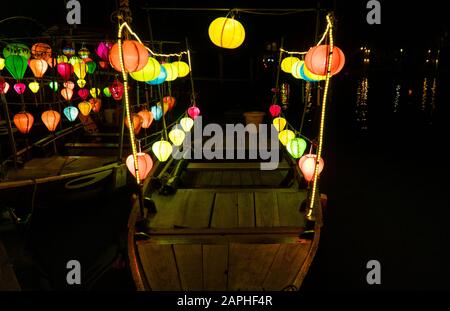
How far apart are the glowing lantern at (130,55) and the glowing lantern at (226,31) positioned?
Answer: 1.42 metres

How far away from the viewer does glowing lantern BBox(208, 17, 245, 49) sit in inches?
227

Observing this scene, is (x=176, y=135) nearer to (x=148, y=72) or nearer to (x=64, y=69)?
(x=148, y=72)

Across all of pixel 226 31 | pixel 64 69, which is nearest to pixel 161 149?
pixel 226 31

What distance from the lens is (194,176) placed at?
952cm

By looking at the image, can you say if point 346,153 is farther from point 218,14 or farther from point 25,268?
point 25,268

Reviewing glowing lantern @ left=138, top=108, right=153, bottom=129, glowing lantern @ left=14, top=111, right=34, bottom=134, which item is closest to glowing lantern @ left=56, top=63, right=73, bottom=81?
glowing lantern @ left=14, top=111, right=34, bottom=134

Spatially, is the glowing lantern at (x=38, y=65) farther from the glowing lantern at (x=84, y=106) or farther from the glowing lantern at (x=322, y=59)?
the glowing lantern at (x=322, y=59)

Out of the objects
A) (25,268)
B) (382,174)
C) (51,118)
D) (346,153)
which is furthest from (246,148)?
(346,153)

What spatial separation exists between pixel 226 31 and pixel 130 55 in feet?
5.96

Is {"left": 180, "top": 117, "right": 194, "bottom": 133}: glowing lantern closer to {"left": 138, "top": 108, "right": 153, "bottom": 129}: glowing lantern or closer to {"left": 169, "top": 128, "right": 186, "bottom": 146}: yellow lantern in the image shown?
{"left": 169, "top": 128, "right": 186, "bottom": 146}: yellow lantern

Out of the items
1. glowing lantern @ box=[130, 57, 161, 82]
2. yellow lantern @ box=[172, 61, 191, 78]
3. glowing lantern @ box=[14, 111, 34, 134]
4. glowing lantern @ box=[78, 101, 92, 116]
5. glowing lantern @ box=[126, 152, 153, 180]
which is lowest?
glowing lantern @ box=[126, 152, 153, 180]

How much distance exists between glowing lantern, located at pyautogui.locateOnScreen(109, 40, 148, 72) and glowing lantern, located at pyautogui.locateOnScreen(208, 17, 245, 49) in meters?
1.42

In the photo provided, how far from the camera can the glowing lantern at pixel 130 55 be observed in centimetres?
495

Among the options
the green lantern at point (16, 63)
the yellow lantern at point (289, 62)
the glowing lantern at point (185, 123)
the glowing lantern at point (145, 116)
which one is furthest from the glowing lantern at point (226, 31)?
the green lantern at point (16, 63)
